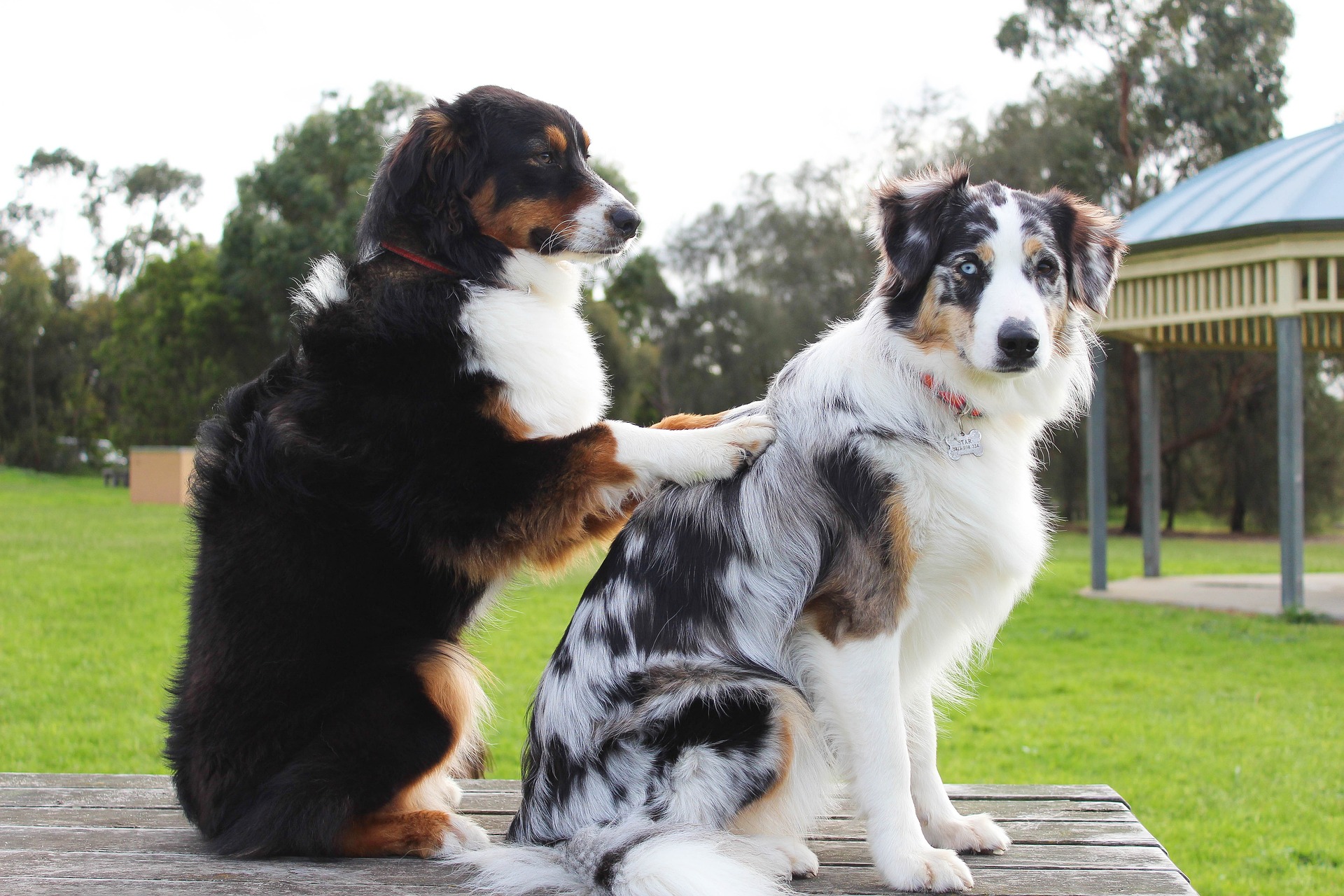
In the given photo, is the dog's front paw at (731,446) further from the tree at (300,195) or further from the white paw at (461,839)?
the tree at (300,195)

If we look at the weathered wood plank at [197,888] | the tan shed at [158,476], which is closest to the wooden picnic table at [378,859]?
the weathered wood plank at [197,888]

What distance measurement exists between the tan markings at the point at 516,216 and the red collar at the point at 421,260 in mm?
181

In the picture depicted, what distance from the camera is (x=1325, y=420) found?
26828 mm

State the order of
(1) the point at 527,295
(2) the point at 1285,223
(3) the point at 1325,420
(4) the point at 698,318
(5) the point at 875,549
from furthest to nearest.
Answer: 1. (4) the point at 698,318
2. (3) the point at 1325,420
3. (2) the point at 1285,223
4. (1) the point at 527,295
5. (5) the point at 875,549

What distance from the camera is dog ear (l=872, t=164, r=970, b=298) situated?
2.87 metres

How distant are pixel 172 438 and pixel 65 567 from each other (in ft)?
103

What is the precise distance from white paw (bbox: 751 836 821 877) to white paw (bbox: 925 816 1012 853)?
0.44 m

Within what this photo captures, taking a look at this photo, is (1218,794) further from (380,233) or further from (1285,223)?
(1285,223)

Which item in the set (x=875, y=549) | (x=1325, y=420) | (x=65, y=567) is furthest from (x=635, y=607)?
(x=1325, y=420)

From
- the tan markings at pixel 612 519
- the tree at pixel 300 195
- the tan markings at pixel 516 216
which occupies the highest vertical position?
the tree at pixel 300 195

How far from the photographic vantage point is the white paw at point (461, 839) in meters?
2.86

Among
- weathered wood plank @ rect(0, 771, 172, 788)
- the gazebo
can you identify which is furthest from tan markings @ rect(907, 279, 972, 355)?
the gazebo

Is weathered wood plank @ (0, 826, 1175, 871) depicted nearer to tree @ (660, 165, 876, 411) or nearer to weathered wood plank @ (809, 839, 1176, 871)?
weathered wood plank @ (809, 839, 1176, 871)

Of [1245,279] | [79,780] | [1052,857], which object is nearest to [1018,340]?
[1052,857]
